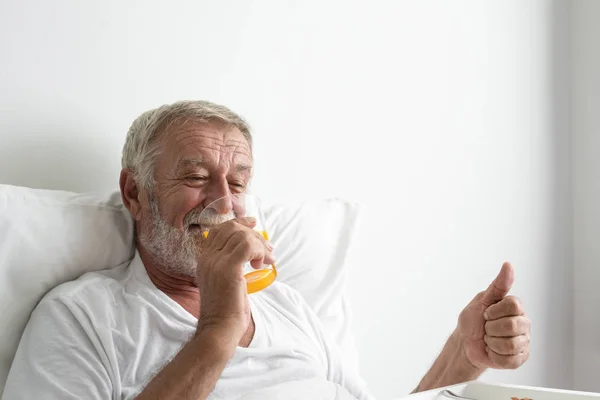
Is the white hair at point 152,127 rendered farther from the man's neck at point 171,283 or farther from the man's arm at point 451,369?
the man's arm at point 451,369

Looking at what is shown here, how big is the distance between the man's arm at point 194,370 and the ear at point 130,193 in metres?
0.41

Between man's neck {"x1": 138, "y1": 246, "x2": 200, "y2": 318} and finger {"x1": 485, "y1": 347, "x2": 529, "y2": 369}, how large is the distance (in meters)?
0.60

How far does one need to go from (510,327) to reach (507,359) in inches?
2.9

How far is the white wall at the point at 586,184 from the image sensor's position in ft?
8.89

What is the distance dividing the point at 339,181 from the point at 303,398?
0.83m

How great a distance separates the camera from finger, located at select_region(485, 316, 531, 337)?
133 cm

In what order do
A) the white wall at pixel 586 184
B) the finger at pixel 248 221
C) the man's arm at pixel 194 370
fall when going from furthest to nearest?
the white wall at pixel 586 184 → the finger at pixel 248 221 → the man's arm at pixel 194 370

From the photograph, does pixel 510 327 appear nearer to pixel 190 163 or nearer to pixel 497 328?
pixel 497 328

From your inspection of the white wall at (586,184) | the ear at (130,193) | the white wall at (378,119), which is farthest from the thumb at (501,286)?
the white wall at (586,184)

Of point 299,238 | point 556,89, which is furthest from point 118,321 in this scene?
point 556,89

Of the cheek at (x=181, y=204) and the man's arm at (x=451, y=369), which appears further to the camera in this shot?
the man's arm at (x=451, y=369)

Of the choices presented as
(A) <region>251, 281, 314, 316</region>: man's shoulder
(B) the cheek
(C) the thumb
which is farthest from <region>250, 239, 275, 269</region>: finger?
(C) the thumb

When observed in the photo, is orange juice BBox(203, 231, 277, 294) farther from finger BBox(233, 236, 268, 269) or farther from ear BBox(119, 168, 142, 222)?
ear BBox(119, 168, 142, 222)

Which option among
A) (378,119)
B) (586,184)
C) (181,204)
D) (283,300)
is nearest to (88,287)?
(181,204)
